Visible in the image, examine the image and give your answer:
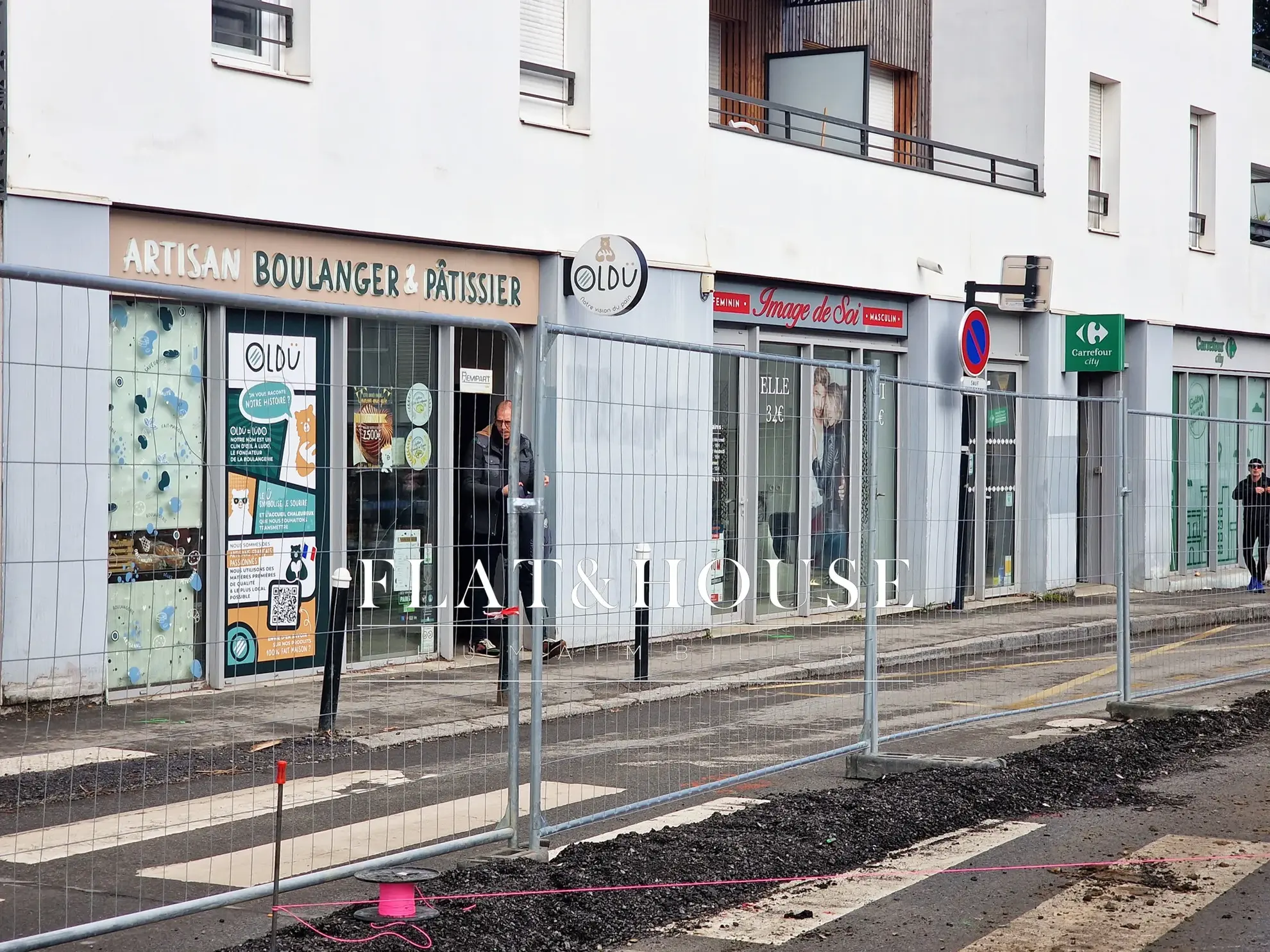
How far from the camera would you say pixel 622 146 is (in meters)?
14.5

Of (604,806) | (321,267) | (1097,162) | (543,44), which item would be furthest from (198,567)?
(1097,162)

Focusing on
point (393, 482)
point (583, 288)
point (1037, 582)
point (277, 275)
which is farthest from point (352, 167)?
point (393, 482)

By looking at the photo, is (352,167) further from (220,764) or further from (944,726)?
(220,764)

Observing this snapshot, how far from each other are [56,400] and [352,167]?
7.50m

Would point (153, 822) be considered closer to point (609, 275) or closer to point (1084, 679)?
point (1084, 679)

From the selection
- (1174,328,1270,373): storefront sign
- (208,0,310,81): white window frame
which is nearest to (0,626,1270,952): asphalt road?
(208,0,310,81): white window frame

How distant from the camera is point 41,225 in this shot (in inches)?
398

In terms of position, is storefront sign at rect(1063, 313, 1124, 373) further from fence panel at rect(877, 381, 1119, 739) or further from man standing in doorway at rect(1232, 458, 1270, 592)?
fence panel at rect(877, 381, 1119, 739)

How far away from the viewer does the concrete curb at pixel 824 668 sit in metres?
7.12

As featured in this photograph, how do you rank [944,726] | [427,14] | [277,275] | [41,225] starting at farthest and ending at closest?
[427,14] → [277,275] → [41,225] → [944,726]

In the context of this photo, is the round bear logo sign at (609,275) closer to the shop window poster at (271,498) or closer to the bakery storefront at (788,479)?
the bakery storefront at (788,479)

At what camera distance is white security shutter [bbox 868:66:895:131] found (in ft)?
71.1

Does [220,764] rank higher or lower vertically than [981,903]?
higher

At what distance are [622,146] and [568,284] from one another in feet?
5.06
